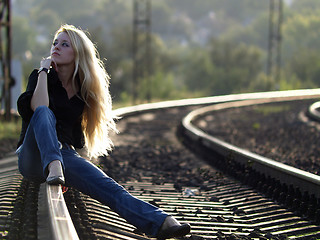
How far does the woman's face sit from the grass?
5.63 metres

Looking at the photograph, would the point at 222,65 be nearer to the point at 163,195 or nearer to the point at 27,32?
the point at 27,32

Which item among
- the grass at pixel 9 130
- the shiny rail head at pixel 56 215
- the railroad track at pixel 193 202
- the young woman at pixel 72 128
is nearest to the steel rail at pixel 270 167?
the railroad track at pixel 193 202

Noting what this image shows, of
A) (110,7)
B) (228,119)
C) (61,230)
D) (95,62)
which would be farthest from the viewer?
(110,7)

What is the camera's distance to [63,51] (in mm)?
3965

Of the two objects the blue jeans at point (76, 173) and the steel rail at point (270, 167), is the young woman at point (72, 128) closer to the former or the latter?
the blue jeans at point (76, 173)

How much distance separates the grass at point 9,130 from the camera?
9.48 m

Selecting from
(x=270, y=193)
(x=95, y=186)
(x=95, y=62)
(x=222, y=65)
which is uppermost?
(x=95, y=62)

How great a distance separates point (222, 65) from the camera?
216 ft

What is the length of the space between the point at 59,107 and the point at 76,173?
1.92 ft

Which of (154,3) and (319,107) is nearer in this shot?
(319,107)

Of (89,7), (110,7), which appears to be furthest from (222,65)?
(89,7)

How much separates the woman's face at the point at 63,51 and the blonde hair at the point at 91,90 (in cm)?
4

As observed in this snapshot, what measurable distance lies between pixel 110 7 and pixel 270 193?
13144 cm

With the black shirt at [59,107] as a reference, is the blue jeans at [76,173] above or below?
below
